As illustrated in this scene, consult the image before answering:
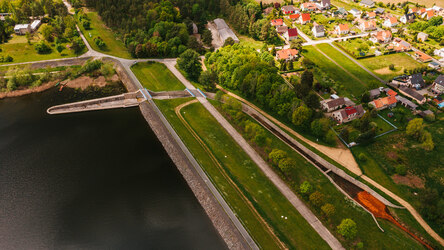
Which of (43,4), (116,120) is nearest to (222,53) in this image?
(116,120)

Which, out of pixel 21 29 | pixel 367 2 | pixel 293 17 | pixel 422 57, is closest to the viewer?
pixel 422 57

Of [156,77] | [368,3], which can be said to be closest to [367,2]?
[368,3]

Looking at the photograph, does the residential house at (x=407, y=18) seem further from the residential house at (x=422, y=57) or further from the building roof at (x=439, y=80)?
the building roof at (x=439, y=80)

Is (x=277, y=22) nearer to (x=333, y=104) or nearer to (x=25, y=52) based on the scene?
(x=333, y=104)

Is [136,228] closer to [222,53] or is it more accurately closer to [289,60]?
[222,53]

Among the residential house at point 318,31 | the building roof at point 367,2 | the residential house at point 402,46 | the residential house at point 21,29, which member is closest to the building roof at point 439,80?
the residential house at point 402,46

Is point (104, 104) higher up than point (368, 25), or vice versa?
point (368, 25)

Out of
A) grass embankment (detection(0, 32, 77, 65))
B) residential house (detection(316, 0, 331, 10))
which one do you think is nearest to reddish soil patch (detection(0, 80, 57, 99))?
grass embankment (detection(0, 32, 77, 65))

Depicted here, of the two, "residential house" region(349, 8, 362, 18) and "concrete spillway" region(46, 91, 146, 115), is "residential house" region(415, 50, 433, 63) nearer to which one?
"residential house" region(349, 8, 362, 18)
